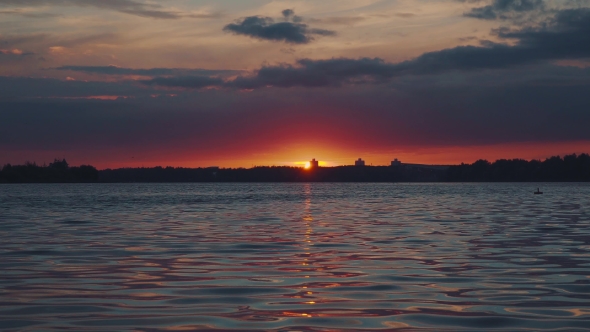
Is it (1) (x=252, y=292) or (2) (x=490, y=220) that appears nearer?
(1) (x=252, y=292)

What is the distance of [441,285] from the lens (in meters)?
14.7

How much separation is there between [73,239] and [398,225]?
50.2 ft

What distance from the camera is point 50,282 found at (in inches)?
603

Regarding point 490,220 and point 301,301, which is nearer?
point 301,301

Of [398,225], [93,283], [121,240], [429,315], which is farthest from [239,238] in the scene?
[429,315]

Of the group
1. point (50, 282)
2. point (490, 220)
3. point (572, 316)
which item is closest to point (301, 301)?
point (572, 316)

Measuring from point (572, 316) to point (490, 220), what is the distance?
26.8m

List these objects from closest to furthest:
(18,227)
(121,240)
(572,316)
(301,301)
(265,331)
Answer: (265,331)
(572,316)
(301,301)
(121,240)
(18,227)

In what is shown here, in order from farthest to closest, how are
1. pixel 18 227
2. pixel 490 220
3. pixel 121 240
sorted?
1. pixel 490 220
2. pixel 18 227
3. pixel 121 240

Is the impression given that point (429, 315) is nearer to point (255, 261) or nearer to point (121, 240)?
point (255, 261)

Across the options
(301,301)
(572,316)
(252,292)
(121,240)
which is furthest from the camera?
(121,240)

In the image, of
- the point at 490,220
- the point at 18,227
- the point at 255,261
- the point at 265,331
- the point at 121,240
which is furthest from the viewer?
the point at 490,220

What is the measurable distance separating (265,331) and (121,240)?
55.2ft

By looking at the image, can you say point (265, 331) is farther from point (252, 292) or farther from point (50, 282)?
point (50, 282)
